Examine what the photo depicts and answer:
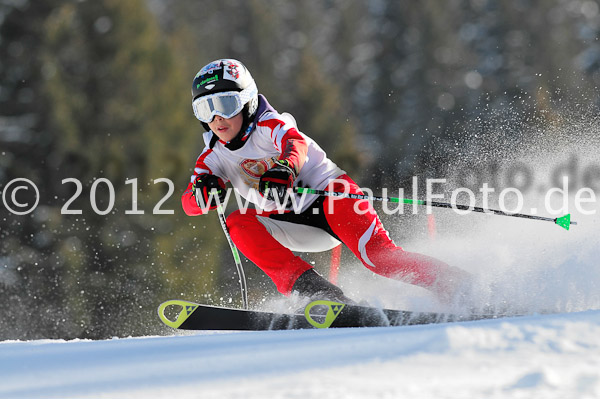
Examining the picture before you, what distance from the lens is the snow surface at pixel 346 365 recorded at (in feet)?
6.72

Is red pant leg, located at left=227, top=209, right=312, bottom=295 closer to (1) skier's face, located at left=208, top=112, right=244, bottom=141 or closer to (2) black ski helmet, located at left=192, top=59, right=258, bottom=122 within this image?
(1) skier's face, located at left=208, top=112, right=244, bottom=141

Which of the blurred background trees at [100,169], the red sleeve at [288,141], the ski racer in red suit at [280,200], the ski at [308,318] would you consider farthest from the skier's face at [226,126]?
the blurred background trees at [100,169]

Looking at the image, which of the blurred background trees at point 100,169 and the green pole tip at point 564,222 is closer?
the green pole tip at point 564,222

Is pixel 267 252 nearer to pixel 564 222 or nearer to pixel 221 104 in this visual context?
pixel 221 104

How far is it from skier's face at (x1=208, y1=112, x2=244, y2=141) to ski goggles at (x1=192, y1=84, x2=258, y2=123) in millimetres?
32

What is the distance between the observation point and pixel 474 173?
9.90 metres

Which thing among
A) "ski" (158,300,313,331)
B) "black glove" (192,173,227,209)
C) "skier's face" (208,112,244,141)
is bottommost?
"ski" (158,300,313,331)

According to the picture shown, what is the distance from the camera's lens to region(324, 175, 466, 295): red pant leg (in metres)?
3.93

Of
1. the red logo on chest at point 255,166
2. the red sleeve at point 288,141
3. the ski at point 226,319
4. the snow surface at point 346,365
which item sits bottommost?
the ski at point 226,319

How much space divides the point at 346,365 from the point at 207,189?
2002mm

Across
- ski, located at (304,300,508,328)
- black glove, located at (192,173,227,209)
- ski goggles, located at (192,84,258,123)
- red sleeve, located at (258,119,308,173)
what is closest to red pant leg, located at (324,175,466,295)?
ski, located at (304,300,508,328)

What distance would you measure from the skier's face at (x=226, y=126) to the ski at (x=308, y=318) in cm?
103

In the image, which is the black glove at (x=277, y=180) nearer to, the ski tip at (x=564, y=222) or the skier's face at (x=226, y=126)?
the skier's face at (x=226, y=126)

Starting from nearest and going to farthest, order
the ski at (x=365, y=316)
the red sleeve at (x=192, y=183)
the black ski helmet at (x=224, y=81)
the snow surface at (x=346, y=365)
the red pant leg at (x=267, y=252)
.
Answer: the snow surface at (x=346, y=365)
the ski at (x=365, y=316)
the black ski helmet at (x=224, y=81)
the red pant leg at (x=267, y=252)
the red sleeve at (x=192, y=183)
